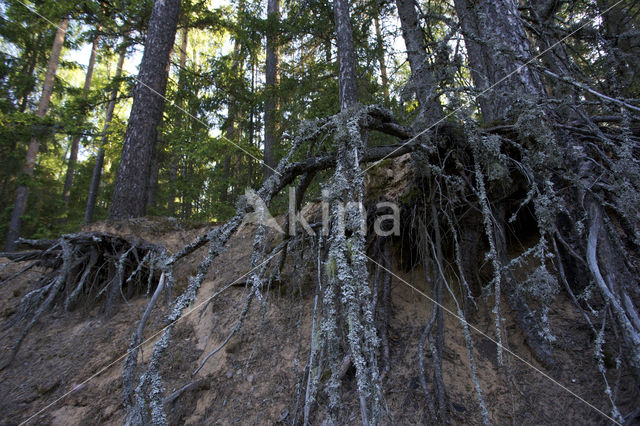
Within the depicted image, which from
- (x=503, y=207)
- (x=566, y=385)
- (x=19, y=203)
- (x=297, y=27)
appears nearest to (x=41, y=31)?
(x=19, y=203)

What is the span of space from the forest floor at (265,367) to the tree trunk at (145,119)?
6.23 feet

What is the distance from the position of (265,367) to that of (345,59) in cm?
446

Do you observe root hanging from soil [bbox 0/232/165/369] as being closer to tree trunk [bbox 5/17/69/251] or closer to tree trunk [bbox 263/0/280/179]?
tree trunk [bbox 263/0/280/179]

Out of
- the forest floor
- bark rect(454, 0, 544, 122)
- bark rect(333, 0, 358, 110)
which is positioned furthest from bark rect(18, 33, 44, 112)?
bark rect(454, 0, 544, 122)

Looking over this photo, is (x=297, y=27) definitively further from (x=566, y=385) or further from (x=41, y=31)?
(x=41, y=31)

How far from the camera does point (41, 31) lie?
998cm

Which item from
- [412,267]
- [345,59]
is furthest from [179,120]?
[412,267]

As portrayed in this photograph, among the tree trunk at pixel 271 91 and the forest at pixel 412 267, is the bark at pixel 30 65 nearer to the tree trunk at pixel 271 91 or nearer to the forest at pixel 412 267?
the tree trunk at pixel 271 91

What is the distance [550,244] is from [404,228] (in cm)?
114

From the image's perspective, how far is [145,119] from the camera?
5559mm

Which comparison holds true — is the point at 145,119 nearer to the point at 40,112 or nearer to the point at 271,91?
the point at 271,91

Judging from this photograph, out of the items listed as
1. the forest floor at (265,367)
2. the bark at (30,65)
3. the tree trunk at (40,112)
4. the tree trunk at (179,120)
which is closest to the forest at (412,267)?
the forest floor at (265,367)

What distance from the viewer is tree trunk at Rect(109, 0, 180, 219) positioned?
510 cm

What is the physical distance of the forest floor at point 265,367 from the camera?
2.05 metres
